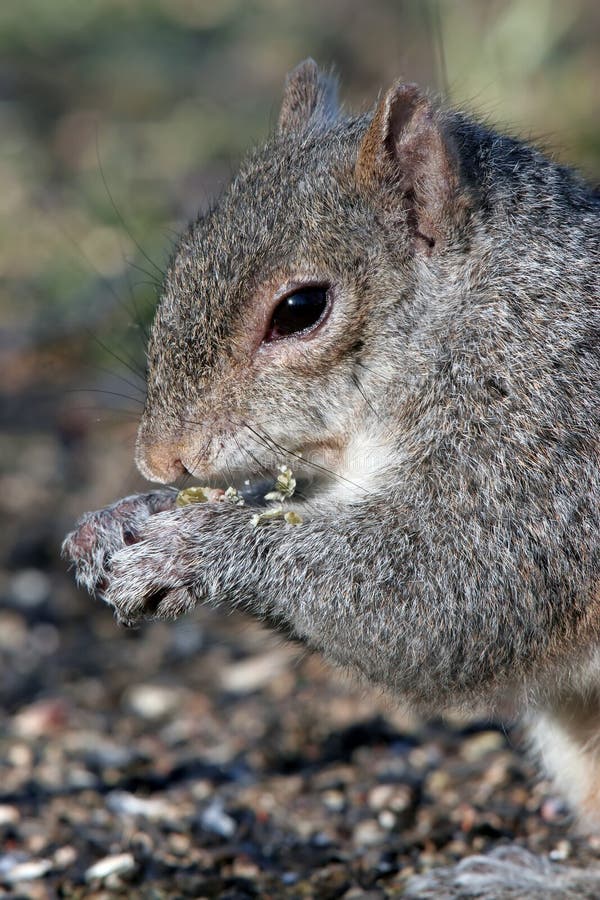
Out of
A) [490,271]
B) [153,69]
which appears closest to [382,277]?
[490,271]

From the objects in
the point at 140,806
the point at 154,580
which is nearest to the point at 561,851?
the point at 140,806

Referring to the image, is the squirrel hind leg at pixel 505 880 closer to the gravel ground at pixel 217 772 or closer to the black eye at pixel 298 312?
the gravel ground at pixel 217 772

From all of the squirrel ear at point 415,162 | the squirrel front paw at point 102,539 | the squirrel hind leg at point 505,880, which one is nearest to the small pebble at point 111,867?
the squirrel hind leg at point 505,880

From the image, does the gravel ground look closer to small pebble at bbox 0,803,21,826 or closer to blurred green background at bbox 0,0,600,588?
small pebble at bbox 0,803,21,826

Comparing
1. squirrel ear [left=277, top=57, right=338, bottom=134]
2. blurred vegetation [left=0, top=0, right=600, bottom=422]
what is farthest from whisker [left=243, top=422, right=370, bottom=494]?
blurred vegetation [left=0, top=0, right=600, bottom=422]

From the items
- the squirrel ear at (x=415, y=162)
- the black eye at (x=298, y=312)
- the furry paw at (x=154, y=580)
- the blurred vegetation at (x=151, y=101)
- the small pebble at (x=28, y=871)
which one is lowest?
the small pebble at (x=28, y=871)

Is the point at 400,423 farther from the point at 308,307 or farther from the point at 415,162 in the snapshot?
the point at 415,162

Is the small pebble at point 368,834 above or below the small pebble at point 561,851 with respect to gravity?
above

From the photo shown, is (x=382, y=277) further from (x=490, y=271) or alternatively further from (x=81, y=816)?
(x=81, y=816)

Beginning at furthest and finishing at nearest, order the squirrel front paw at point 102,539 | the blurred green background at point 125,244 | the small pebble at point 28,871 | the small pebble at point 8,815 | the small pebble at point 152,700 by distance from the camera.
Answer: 1. the small pebble at point 152,700
2. the blurred green background at point 125,244
3. the small pebble at point 8,815
4. the small pebble at point 28,871
5. the squirrel front paw at point 102,539

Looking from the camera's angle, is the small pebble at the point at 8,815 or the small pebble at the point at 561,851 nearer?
the small pebble at the point at 561,851
